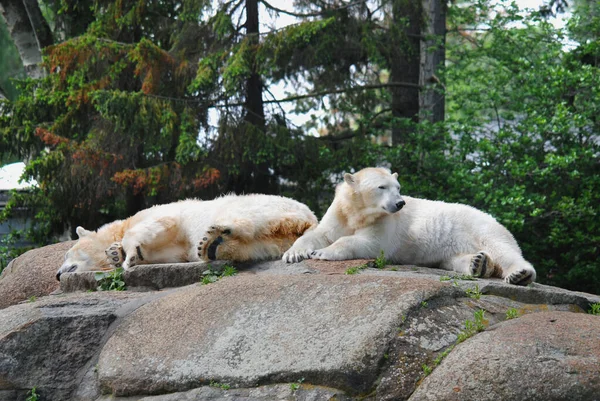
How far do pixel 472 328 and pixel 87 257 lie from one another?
395cm

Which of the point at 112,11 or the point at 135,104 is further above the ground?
the point at 112,11

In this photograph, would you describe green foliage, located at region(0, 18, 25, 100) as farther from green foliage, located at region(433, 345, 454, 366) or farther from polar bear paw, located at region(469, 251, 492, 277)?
green foliage, located at region(433, 345, 454, 366)

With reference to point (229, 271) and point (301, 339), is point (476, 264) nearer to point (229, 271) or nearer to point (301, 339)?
point (301, 339)

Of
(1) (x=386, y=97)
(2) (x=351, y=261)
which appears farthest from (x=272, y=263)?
(1) (x=386, y=97)

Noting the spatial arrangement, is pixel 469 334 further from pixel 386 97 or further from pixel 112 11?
pixel 112 11

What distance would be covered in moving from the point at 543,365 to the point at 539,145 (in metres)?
5.93

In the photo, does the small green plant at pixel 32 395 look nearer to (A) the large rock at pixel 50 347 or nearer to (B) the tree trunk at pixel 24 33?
(A) the large rock at pixel 50 347

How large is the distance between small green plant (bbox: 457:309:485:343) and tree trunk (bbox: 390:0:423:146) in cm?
617

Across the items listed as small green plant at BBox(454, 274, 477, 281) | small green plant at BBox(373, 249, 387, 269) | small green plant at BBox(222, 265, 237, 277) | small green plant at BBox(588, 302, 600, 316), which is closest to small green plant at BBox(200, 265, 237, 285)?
small green plant at BBox(222, 265, 237, 277)

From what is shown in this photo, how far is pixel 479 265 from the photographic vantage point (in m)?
5.64

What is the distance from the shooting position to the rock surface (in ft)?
13.3

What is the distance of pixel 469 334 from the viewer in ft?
14.4

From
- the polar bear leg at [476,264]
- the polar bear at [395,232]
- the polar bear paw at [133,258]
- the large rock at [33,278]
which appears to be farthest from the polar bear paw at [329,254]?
the large rock at [33,278]

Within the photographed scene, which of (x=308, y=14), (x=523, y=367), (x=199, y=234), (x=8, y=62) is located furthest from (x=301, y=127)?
(x=8, y=62)
